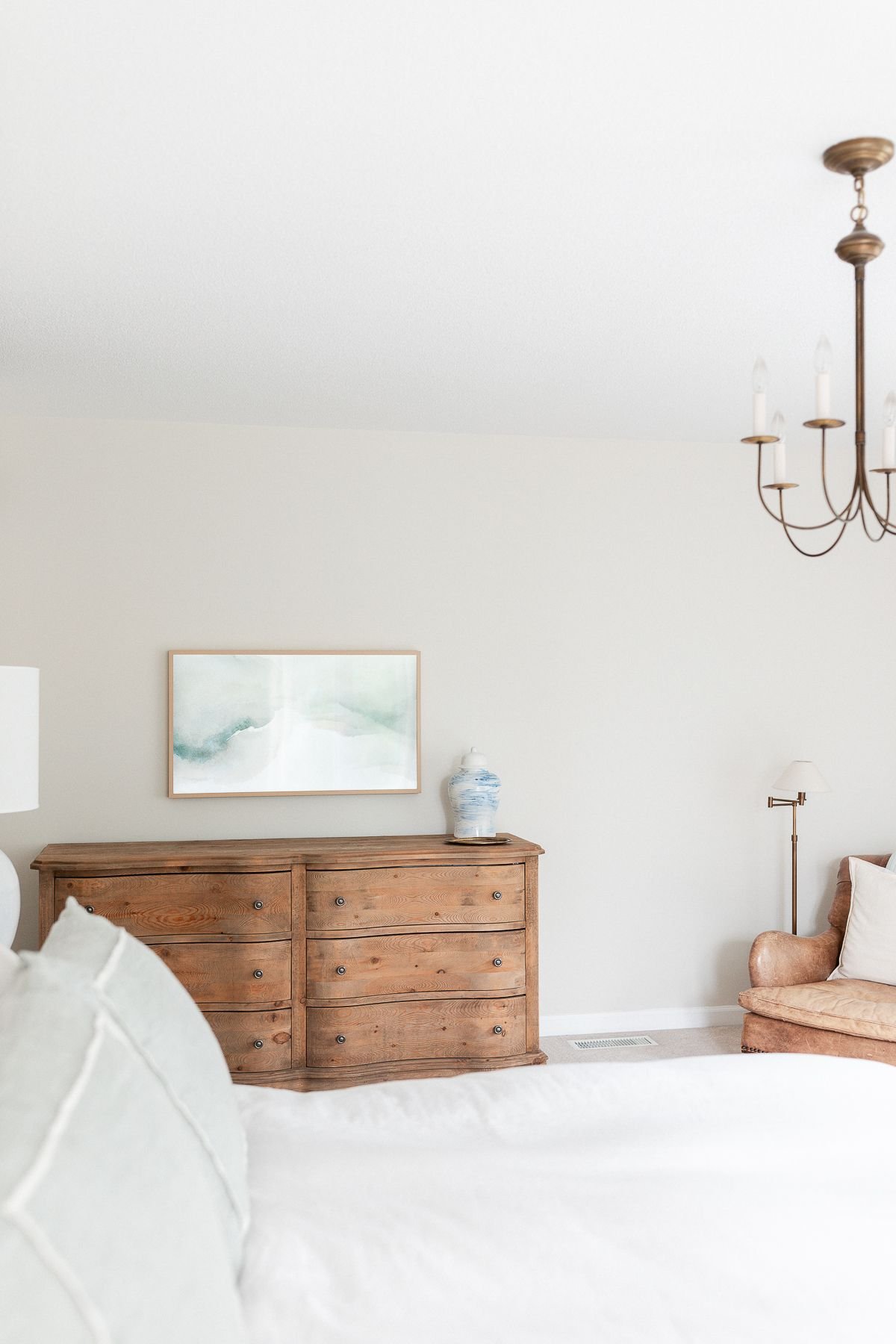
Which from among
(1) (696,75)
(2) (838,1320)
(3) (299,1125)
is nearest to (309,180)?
(1) (696,75)

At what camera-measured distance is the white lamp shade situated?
251 centimetres

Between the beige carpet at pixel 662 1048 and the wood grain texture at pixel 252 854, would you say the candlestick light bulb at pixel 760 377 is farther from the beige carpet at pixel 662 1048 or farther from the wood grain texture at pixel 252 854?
the beige carpet at pixel 662 1048

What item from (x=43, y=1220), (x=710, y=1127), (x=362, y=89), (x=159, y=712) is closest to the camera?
(x=43, y=1220)

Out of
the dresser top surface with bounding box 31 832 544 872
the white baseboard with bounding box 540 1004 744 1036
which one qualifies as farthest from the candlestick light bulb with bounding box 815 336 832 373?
the white baseboard with bounding box 540 1004 744 1036

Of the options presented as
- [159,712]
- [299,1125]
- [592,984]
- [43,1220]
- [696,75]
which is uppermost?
[696,75]

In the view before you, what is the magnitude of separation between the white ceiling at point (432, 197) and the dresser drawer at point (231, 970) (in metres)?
2.04

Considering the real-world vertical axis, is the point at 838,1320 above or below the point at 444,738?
below

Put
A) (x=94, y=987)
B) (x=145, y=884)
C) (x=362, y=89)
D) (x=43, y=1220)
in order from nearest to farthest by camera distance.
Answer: (x=43, y=1220) → (x=94, y=987) → (x=362, y=89) → (x=145, y=884)

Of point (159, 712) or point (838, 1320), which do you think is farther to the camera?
point (159, 712)

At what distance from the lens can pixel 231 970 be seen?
152 inches

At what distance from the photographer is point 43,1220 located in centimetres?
87

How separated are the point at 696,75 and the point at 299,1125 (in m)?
2.00

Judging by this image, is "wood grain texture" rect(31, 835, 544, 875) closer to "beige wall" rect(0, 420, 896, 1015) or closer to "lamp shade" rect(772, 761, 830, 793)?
"beige wall" rect(0, 420, 896, 1015)

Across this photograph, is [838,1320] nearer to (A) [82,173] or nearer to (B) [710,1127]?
(B) [710,1127]
